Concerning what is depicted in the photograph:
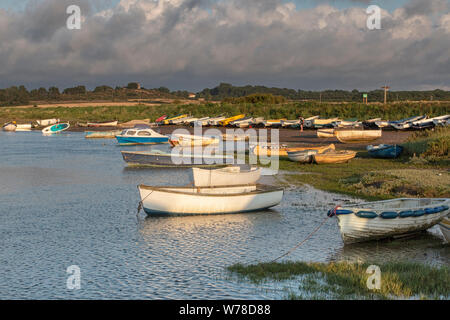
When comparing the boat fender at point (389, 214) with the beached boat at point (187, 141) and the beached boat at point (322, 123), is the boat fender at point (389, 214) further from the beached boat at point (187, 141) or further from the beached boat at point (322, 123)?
the beached boat at point (322, 123)

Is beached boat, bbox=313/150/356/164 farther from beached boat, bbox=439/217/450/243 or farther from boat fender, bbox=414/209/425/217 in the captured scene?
beached boat, bbox=439/217/450/243

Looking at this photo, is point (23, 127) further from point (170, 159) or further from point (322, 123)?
point (170, 159)

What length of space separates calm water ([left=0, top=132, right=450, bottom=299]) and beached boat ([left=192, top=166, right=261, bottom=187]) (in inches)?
74.3

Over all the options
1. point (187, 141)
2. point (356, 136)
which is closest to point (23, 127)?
point (187, 141)

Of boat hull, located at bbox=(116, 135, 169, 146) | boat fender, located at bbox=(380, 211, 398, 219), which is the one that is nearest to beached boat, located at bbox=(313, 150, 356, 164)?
boat fender, located at bbox=(380, 211, 398, 219)

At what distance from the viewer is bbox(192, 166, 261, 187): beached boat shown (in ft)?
67.5

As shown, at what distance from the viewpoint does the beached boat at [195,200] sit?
60.4ft

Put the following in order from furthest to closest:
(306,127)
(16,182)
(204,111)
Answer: (204,111), (306,127), (16,182)

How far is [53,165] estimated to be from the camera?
38219 millimetres
